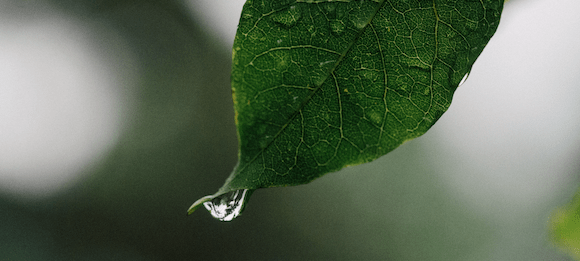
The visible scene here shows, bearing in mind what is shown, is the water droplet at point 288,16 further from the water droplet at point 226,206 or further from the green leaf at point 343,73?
the water droplet at point 226,206

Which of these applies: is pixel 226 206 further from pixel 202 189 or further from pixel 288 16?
pixel 202 189

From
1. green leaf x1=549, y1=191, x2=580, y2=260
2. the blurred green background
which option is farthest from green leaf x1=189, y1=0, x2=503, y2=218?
the blurred green background

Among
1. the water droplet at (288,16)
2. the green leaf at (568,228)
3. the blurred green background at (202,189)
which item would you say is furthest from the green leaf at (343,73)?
the blurred green background at (202,189)

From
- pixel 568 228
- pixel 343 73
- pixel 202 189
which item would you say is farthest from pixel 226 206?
pixel 202 189

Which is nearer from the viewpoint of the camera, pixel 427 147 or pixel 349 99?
pixel 349 99

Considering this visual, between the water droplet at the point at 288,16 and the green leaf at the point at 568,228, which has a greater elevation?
the water droplet at the point at 288,16

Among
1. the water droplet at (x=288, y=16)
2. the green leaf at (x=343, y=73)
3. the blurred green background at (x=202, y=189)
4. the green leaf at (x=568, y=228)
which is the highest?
the water droplet at (x=288, y=16)

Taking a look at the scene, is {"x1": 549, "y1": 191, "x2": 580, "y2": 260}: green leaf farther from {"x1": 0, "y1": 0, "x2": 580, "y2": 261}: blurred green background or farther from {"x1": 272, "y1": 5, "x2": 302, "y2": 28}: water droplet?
{"x1": 0, "y1": 0, "x2": 580, "y2": 261}: blurred green background

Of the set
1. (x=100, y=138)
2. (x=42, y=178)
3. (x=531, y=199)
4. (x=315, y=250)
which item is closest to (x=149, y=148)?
(x=100, y=138)

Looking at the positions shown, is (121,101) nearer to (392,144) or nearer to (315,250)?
(315,250)
